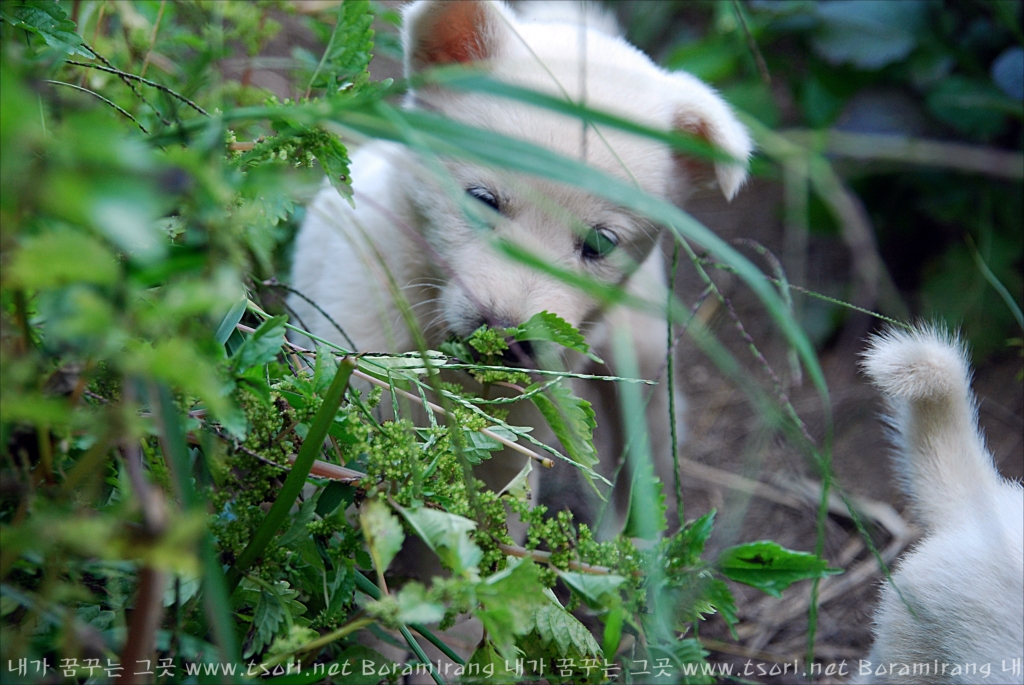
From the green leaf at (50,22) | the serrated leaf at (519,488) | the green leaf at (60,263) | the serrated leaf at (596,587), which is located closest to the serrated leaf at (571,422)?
the serrated leaf at (519,488)

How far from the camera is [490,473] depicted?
172 centimetres

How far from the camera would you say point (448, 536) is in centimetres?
85

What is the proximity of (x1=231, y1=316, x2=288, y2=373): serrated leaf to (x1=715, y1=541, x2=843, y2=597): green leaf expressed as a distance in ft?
1.95

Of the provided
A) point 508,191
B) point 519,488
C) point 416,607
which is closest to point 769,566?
point 519,488

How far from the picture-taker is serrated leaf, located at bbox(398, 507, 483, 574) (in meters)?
0.80

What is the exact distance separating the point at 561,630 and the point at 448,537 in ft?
0.83

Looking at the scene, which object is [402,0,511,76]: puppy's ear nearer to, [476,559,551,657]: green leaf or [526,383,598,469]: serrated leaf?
[526,383,598,469]: serrated leaf

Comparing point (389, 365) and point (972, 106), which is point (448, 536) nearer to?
point (389, 365)

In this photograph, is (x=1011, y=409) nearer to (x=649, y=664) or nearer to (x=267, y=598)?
(x=649, y=664)

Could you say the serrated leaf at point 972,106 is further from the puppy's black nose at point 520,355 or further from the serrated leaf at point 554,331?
the serrated leaf at point 554,331

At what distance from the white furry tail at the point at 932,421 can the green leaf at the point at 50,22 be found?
4.60 feet

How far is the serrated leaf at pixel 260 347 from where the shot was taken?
2.81 ft

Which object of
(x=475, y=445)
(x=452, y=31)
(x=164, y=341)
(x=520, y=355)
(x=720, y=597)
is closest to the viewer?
(x=164, y=341)

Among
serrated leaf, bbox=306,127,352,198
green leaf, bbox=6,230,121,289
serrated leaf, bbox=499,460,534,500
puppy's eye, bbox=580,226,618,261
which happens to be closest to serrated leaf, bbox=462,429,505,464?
serrated leaf, bbox=499,460,534,500
